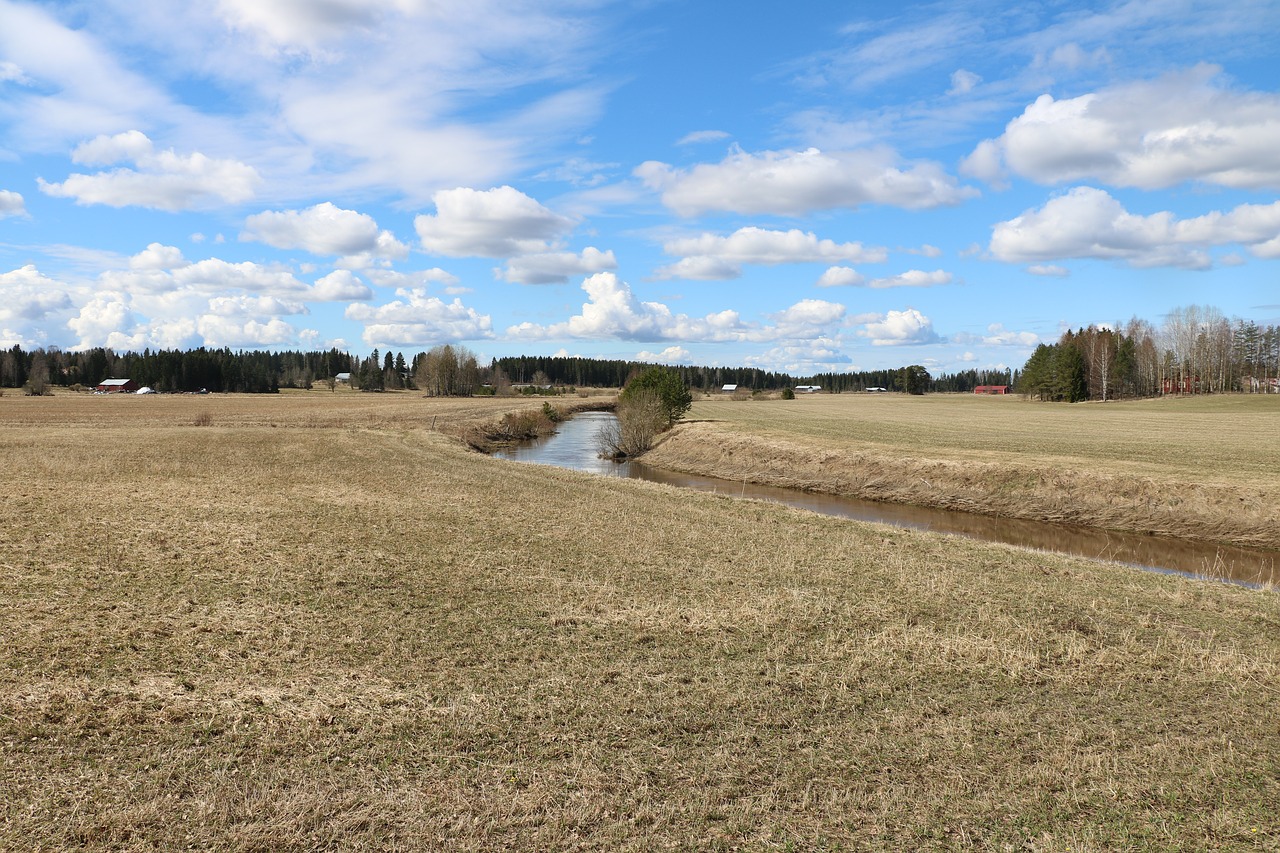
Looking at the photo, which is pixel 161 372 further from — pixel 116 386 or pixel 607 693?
pixel 607 693

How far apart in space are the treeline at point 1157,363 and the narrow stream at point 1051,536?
303 feet

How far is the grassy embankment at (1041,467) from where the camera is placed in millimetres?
25453

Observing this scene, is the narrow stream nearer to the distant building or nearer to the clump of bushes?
the clump of bushes

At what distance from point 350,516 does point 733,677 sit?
13475mm

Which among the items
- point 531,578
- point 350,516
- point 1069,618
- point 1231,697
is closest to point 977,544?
point 1069,618

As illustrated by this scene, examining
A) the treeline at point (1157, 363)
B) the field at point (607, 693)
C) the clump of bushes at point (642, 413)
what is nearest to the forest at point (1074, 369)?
the treeline at point (1157, 363)

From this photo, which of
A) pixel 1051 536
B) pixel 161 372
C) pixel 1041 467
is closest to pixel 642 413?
pixel 1041 467

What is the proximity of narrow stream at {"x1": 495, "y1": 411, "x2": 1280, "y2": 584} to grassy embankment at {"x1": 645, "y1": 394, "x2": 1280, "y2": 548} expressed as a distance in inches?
39.6

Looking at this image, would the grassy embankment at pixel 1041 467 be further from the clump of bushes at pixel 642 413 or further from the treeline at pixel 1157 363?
the treeline at pixel 1157 363

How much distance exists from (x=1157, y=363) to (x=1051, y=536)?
121m

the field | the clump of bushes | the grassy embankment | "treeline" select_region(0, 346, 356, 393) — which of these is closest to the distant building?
"treeline" select_region(0, 346, 356, 393)

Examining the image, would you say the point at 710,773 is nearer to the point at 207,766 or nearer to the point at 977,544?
the point at 207,766

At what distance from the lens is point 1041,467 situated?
103 ft

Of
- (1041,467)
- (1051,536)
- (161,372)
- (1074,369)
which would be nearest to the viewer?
(1051,536)
